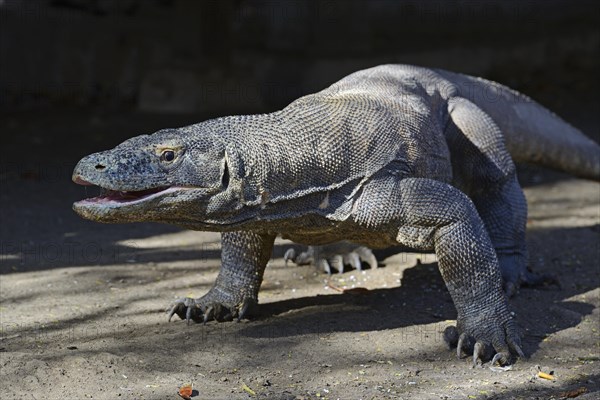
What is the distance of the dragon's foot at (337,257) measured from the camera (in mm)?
6258

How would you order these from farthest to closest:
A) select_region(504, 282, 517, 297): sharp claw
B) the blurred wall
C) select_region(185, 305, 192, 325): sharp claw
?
the blurred wall, select_region(504, 282, 517, 297): sharp claw, select_region(185, 305, 192, 325): sharp claw

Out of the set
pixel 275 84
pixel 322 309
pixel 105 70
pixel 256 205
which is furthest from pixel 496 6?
pixel 256 205

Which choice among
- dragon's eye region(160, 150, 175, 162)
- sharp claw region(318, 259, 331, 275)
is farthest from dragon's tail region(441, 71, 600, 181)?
dragon's eye region(160, 150, 175, 162)

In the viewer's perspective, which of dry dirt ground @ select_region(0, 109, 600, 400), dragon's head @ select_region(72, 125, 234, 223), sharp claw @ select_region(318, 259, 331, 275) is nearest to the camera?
dragon's head @ select_region(72, 125, 234, 223)

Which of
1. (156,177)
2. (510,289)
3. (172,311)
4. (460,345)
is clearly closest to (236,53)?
(510,289)

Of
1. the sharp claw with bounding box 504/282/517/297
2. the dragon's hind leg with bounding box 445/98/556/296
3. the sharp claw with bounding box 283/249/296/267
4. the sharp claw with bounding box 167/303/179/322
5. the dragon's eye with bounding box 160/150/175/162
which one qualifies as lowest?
the sharp claw with bounding box 283/249/296/267

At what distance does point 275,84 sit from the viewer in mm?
12109

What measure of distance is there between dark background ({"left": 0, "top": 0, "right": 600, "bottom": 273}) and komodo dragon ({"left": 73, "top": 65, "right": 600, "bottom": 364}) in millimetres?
4957

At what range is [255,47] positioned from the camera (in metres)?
12.8

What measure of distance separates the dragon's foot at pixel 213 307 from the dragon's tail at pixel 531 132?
76.4 inches

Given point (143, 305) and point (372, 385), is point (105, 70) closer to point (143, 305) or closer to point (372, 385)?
point (143, 305)

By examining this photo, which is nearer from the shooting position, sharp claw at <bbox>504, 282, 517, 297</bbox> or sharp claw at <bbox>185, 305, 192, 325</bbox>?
sharp claw at <bbox>185, 305, 192, 325</bbox>

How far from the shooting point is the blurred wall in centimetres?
1156

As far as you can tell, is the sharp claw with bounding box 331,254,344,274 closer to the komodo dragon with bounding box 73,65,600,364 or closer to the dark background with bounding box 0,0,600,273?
the komodo dragon with bounding box 73,65,600,364
